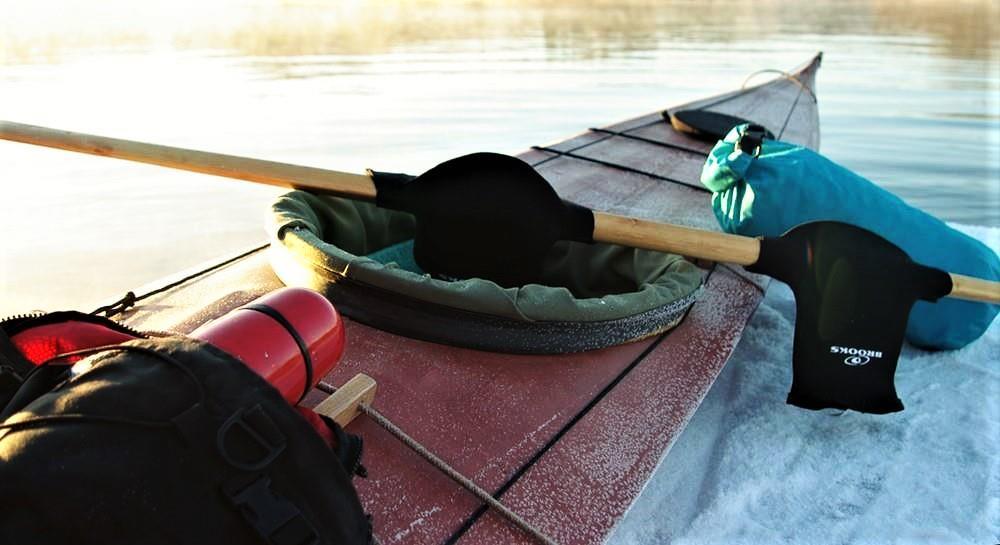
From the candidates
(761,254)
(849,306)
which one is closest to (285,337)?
(761,254)

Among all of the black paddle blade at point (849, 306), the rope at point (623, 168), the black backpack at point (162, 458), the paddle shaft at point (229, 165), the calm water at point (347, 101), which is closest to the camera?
the black backpack at point (162, 458)

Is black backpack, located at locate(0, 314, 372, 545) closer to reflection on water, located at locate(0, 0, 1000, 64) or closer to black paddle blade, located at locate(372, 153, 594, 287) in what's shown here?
black paddle blade, located at locate(372, 153, 594, 287)

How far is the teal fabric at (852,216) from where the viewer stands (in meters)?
1.87

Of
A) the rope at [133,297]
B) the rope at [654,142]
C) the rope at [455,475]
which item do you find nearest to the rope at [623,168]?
the rope at [654,142]

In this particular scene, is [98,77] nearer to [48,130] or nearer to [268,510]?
[48,130]

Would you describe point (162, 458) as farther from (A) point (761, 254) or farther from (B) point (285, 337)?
(A) point (761, 254)

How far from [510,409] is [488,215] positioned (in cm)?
54

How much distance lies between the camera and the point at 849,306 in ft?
5.35

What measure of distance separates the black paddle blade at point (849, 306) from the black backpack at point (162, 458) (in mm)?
1262

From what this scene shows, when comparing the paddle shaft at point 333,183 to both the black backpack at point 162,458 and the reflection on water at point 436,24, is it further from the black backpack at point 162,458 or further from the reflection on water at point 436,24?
the reflection on water at point 436,24

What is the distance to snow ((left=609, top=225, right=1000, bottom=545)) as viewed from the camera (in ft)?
4.87

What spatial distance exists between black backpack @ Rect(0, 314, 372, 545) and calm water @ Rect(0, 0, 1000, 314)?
2022mm

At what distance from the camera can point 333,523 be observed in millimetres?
781

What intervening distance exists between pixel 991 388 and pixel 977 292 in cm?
48
